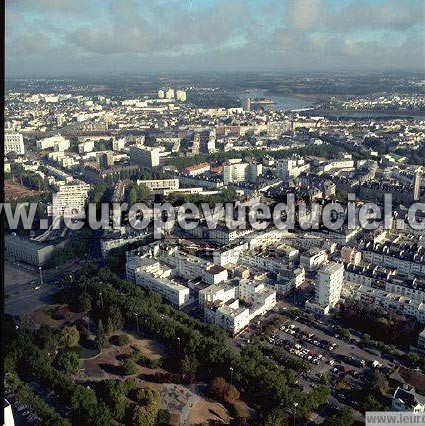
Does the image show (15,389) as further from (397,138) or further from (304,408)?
(397,138)

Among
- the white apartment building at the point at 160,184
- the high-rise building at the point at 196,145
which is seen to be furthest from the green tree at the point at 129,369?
the high-rise building at the point at 196,145

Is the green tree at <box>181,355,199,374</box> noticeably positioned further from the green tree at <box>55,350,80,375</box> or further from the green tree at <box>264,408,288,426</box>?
the green tree at <box>55,350,80,375</box>

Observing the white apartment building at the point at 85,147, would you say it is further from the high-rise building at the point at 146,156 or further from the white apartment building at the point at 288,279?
the white apartment building at the point at 288,279

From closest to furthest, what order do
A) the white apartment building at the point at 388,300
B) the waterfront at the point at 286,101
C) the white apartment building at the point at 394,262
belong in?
the white apartment building at the point at 388,300 < the white apartment building at the point at 394,262 < the waterfront at the point at 286,101

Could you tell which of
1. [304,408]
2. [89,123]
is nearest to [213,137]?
[89,123]

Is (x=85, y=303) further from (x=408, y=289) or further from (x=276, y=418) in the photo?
(x=408, y=289)
